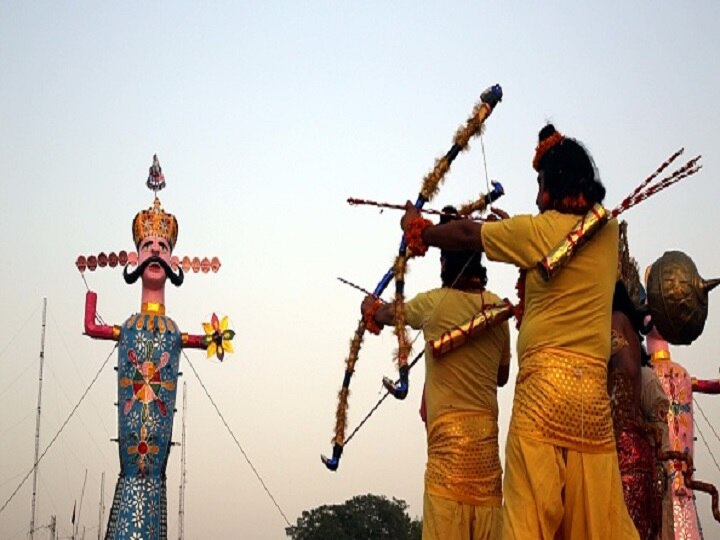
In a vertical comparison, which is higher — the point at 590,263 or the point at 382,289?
the point at 382,289

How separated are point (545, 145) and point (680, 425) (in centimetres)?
849

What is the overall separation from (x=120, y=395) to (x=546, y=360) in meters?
8.64

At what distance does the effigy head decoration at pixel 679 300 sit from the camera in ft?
16.2

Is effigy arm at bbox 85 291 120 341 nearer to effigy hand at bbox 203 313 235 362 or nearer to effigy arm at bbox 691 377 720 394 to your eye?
effigy hand at bbox 203 313 235 362

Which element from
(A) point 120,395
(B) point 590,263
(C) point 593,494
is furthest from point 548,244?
(A) point 120,395

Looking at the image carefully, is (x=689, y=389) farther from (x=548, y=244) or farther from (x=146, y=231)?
(x=548, y=244)

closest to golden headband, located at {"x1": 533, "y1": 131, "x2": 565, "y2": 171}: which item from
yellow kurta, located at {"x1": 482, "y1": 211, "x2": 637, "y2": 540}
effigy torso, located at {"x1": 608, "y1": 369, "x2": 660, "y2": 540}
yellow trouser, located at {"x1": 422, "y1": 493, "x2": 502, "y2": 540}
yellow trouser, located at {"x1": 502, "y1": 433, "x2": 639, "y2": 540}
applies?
yellow kurta, located at {"x1": 482, "y1": 211, "x2": 637, "y2": 540}

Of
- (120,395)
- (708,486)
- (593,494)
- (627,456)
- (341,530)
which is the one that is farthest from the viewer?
(341,530)

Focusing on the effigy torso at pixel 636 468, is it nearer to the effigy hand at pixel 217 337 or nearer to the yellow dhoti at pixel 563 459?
the yellow dhoti at pixel 563 459

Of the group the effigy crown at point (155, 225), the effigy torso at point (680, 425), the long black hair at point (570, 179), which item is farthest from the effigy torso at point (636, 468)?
the effigy crown at point (155, 225)

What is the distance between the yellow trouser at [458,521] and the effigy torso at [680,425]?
6392 mm

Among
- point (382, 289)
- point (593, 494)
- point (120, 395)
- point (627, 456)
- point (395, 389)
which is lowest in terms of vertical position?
point (593, 494)

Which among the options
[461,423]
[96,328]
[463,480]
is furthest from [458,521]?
[96,328]

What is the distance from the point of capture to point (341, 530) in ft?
91.9
